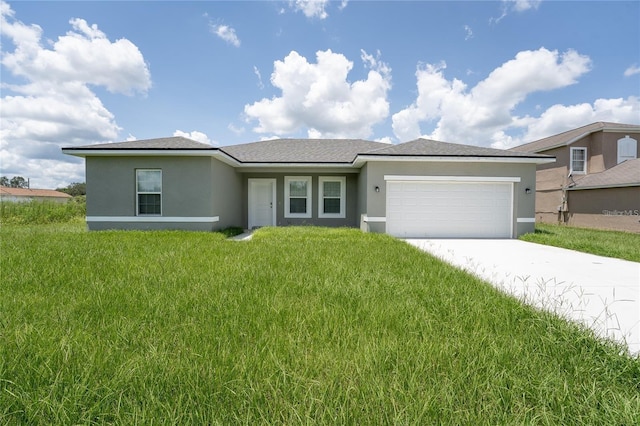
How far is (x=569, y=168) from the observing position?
16.8 meters

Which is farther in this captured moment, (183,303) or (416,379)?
(183,303)

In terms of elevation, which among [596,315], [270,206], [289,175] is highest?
[289,175]

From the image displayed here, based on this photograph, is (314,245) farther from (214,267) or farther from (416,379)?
(416,379)

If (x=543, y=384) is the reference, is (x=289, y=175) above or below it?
above

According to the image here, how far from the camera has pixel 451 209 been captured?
36.1 feet

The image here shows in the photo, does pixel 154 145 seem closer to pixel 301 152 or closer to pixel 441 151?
pixel 301 152

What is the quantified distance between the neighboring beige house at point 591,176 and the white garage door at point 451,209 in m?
8.03

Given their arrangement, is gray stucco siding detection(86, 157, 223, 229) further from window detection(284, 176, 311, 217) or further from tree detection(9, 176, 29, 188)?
tree detection(9, 176, 29, 188)

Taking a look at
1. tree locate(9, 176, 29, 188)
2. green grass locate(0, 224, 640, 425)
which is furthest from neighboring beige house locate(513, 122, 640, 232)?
tree locate(9, 176, 29, 188)

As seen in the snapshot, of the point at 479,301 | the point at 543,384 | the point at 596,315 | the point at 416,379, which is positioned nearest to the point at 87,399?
the point at 416,379

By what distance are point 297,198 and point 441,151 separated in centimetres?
678

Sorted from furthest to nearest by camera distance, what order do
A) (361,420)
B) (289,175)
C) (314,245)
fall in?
(289,175) < (314,245) < (361,420)

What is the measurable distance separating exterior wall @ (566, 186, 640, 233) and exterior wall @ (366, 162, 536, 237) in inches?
278

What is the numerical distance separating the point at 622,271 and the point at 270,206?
39.7 feet
